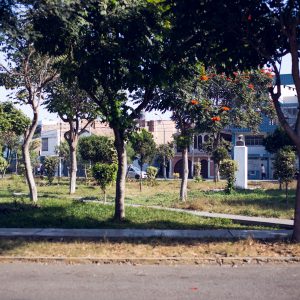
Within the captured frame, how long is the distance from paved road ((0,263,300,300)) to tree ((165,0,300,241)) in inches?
101

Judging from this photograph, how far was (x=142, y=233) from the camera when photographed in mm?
11039

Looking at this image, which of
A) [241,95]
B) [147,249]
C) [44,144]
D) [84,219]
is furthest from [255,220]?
[44,144]

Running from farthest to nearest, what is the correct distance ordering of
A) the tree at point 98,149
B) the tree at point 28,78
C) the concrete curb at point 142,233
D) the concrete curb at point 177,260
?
the tree at point 98,149
the tree at point 28,78
the concrete curb at point 142,233
the concrete curb at point 177,260

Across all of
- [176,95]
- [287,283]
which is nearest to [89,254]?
[287,283]

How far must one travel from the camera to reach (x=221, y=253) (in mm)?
9156

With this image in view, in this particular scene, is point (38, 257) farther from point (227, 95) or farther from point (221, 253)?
point (227, 95)

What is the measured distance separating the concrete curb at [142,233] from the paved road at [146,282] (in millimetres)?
2126

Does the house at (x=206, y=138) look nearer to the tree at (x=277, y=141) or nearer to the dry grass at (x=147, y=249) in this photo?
the tree at (x=277, y=141)

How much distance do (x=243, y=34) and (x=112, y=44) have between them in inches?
116

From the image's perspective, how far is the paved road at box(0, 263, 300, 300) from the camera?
6.64 meters

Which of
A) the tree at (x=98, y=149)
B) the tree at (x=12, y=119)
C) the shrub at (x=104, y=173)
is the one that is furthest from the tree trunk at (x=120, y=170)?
the tree at (x=98, y=149)

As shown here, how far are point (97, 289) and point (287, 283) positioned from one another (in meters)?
2.80

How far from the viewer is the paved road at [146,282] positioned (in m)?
6.64

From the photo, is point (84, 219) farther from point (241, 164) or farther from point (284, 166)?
point (241, 164)
